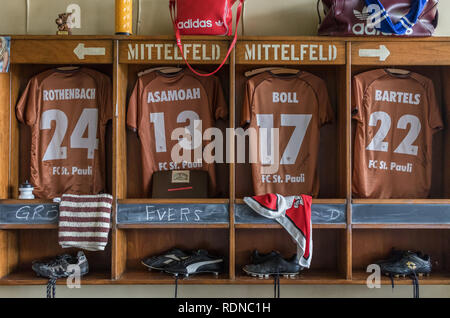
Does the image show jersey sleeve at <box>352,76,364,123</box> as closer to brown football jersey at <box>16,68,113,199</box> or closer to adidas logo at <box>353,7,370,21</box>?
adidas logo at <box>353,7,370,21</box>

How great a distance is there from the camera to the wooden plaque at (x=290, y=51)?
2.33 m

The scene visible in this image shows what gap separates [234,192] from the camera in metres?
2.33

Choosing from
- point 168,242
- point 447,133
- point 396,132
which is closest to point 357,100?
point 396,132

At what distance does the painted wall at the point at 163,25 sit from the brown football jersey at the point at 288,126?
0.36 meters

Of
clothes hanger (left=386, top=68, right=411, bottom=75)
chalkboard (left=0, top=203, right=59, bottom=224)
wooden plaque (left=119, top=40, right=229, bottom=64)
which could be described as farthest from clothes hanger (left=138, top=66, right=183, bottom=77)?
clothes hanger (left=386, top=68, right=411, bottom=75)

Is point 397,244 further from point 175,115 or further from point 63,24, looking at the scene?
point 63,24

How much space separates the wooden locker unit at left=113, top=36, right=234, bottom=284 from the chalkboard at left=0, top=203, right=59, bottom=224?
0.37 meters

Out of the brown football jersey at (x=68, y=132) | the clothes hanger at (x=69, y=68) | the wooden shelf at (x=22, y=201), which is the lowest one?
the wooden shelf at (x=22, y=201)

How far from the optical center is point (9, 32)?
8.67 ft

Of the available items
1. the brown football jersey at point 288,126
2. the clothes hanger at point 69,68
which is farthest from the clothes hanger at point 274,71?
the clothes hanger at point 69,68

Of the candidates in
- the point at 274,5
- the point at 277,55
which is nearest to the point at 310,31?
the point at 274,5

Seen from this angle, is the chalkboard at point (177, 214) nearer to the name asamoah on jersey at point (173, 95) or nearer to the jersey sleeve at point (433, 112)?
the name asamoah on jersey at point (173, 95)

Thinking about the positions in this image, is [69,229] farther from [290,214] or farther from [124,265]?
[290,214]
